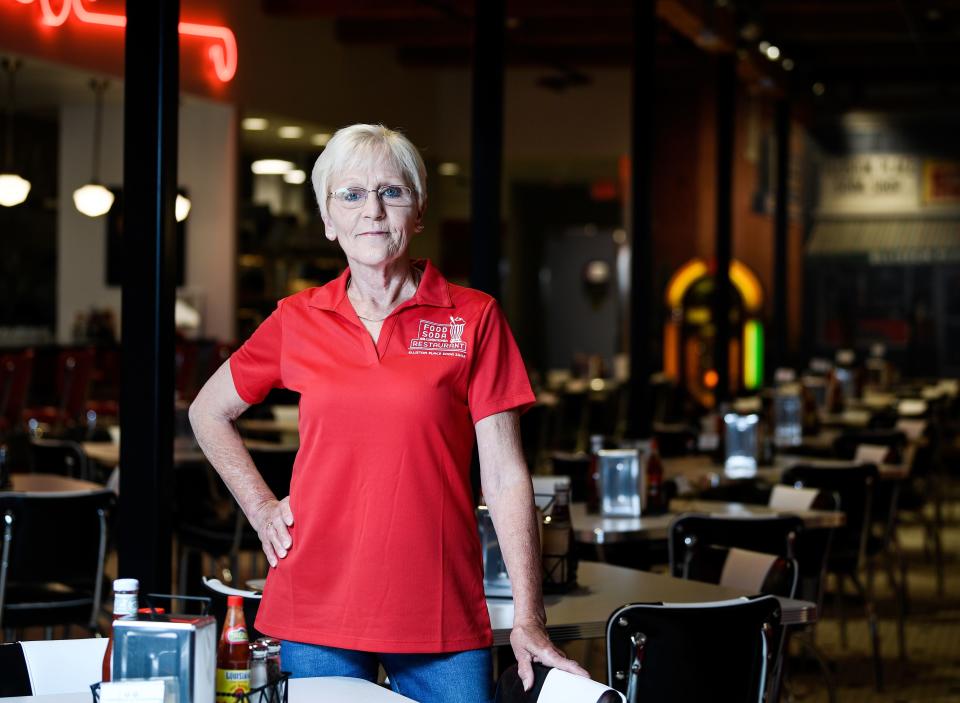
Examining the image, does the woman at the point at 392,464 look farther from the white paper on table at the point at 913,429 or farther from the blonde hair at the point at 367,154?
the white paper on table at the point at 913,429

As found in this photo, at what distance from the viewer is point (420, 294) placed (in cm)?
235

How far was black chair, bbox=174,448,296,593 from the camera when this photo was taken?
19.7 feet

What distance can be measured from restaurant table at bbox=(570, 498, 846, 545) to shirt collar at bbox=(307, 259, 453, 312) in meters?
1.86

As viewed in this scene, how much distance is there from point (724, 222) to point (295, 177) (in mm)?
5543

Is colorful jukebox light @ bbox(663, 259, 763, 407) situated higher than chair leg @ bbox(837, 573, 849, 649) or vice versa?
colorful jukebox light @ bbox(663, 259, 763, 407)

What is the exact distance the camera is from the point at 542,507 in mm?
3486

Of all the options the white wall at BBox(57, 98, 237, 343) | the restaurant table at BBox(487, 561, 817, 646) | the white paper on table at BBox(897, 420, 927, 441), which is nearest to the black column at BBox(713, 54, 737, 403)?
the white paper on table at BBox(897, 420, 927, 441)

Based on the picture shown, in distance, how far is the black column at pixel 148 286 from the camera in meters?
3.54

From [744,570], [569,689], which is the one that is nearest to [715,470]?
[744,570]

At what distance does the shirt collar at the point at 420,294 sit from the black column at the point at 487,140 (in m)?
4.07

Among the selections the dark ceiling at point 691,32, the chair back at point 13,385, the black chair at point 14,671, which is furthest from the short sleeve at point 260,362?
the chair back at point 13,385

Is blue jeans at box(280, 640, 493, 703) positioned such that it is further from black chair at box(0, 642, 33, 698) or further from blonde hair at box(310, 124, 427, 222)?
blonde hair at box(310, 124, 427, 222)

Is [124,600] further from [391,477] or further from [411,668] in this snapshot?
[411,668]

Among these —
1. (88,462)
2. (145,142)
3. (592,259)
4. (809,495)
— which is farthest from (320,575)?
(592,259)
